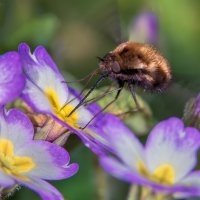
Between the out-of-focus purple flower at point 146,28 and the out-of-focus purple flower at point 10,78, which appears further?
the out-of-focus purple flower at point 146,28

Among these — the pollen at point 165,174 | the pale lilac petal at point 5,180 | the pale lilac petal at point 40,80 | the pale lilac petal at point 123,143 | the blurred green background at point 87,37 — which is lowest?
the blurred green background at point 87,37

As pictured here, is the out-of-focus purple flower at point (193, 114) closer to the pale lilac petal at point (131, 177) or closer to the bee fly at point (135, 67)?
Answer: the bee fly at point (135, 67)

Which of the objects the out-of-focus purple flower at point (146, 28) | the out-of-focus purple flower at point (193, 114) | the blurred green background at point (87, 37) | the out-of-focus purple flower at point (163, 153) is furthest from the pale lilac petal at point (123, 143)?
the out-of-focus purple flower at point (146, 28)

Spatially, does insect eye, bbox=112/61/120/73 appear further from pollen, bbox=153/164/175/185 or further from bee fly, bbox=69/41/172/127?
pollen, bbox=153/164/175/185

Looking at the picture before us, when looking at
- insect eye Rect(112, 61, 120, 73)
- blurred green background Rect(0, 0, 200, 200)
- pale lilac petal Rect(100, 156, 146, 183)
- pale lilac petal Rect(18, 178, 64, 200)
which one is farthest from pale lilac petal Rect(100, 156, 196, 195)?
blurred green background Rect(0, 0, 200, 200)

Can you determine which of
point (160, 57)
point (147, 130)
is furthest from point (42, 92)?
point (147, 130)

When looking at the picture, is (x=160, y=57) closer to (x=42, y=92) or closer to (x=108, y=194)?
(x=42, y=92)
